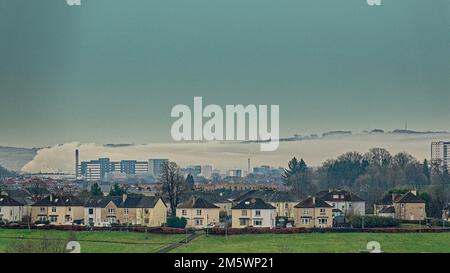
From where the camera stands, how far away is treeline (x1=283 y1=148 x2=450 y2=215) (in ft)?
30.4

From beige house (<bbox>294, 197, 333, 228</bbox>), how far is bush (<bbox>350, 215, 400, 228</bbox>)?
268 mm

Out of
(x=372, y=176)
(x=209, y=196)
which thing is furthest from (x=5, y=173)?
(x=372, y=176)

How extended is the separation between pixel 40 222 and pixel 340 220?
319cm

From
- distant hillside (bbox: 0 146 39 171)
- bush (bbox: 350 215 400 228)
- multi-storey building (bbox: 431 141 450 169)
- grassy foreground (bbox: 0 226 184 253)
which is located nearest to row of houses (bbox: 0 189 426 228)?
bush (bbox: 350 215 400 228)

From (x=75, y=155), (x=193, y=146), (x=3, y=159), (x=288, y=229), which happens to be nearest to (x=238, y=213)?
(x=288, y=229)

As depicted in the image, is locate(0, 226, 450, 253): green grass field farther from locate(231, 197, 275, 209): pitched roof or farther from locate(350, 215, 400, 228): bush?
locate(231, 197, 275, 209): pitched roof

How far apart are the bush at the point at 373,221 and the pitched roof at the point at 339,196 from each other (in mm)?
276

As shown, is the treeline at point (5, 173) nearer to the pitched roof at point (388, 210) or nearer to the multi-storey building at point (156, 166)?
the multi-storey building at point (156, 166)

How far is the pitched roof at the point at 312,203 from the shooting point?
946cm

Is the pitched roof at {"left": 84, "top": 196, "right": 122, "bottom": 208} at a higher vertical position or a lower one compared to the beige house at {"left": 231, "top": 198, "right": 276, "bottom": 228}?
higher

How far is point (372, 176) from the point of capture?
→ 9.91m

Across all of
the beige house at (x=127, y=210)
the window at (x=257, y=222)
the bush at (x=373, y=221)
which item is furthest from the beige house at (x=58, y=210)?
the bush at (x=373, y=221)

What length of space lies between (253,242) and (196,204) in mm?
1116

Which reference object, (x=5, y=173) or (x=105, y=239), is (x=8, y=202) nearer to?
(x=5, y=173)
